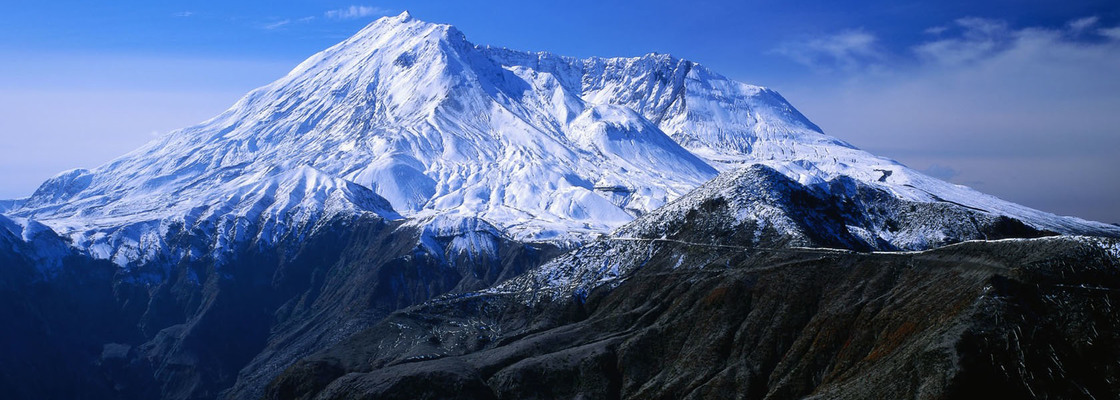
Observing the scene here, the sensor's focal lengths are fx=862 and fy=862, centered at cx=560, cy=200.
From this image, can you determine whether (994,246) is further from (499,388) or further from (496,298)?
(496,298)

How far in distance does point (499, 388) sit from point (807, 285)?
118 ft

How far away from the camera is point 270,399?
358 feet

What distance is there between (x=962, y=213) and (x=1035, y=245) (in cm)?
6241

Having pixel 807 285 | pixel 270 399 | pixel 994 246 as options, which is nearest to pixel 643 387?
pixel 807 285

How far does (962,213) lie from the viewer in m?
143

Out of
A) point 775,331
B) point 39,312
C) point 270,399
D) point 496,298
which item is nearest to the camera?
point 775,331

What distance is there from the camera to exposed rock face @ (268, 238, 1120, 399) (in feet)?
224

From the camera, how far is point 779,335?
294ft

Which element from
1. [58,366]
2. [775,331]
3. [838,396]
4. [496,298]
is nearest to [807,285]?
[775,331]

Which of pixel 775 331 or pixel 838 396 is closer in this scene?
pixel 838 396

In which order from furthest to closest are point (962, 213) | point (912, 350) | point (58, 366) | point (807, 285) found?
point (58, 366)
point (962, 213)
point (807, 285)
point (912, 350)

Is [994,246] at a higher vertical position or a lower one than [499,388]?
higher

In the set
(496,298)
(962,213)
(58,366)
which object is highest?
(962,213)

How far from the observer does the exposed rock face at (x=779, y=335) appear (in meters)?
68.3
